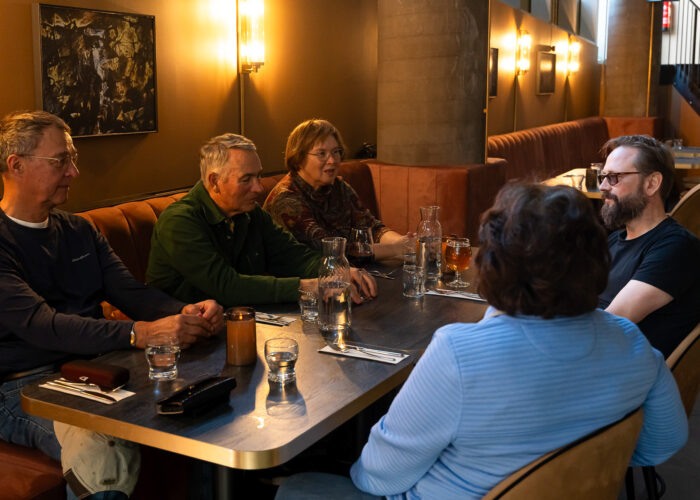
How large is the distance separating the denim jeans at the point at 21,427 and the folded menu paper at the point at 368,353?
0.78 metres

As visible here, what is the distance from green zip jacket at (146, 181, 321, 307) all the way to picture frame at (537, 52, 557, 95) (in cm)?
756

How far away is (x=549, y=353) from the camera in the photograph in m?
1.32

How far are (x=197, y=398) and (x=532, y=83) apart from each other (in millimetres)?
8851

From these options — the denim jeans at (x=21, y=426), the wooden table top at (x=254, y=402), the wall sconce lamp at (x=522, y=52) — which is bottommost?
the denim jeans at (x=21, y=426)

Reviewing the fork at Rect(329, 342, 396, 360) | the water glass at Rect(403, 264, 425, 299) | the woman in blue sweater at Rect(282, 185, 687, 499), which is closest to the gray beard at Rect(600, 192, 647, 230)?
the water glass at Rect(403, 264, 425, 299)

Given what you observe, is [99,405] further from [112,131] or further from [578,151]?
[578,151]

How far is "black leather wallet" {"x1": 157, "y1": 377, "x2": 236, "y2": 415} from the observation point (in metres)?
1.60

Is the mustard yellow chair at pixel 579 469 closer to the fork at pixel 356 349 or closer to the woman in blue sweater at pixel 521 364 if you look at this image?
the woman in blue sweater at pixel 521 364

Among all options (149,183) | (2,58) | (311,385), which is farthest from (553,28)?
(311,385)

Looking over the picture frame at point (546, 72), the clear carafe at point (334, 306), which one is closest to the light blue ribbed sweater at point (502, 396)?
the clear carafe at point (334, 306)

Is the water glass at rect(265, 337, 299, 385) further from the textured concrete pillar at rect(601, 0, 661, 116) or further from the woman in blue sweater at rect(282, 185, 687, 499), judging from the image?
the textured concrete pillar at rect(601, 0, 661, 116)

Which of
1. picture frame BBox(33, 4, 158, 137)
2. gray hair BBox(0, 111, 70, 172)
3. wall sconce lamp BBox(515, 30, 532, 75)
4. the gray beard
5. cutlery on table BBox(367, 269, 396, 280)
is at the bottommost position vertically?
cutlery on table BBox(367, 269, 396, 280)

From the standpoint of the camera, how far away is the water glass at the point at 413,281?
2.57 metres

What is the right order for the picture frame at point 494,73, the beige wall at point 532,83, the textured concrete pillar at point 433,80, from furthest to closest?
1. the beige wall at point 532,83
2. the picture frame at point 494,73
3. the textured concrete pillar at point 433,80
